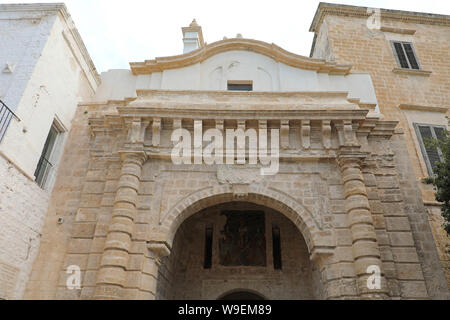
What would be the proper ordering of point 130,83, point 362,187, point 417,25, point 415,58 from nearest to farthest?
point 362,187, point 130,83, point 415,58, point 417,25

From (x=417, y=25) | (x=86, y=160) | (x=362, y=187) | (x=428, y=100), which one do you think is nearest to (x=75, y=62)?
(x=86, y=160)

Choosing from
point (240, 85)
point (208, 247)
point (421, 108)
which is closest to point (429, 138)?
point (421, 108)

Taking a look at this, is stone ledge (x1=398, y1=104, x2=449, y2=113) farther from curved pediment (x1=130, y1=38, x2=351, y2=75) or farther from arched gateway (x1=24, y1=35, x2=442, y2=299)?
curved pediment (x1=130, y1=38, x2=351, y2=75)

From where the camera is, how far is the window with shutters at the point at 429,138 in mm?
9703

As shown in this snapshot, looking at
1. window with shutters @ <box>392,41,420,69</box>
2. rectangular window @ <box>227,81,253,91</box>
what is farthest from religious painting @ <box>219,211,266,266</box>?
window with shutters @ <box>392,41,420,69</box>

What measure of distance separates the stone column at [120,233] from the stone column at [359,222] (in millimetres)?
4611

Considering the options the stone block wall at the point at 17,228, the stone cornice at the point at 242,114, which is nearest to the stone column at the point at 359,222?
the stone cornice at the point at 242,114

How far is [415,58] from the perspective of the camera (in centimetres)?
1196

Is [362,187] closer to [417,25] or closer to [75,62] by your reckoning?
[75,62]

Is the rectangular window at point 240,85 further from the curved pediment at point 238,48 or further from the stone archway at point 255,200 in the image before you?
the stone archway at point 255,200

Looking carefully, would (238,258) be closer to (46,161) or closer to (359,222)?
(359,222)

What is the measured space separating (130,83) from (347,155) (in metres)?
6.64

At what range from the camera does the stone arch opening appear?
8.94 metres

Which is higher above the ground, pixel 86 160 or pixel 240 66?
pixel 240 66
